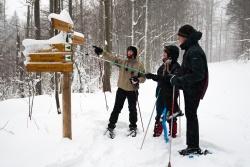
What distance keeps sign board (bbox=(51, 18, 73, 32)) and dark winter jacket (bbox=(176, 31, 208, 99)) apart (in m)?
2.11

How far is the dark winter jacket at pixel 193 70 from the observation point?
4582mm

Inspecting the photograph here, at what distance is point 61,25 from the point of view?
4957 mm

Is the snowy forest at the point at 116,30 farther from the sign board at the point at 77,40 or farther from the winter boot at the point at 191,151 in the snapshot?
the winter boot at the point at 191,151

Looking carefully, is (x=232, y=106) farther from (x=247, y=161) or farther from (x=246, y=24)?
(x=246, y=24)

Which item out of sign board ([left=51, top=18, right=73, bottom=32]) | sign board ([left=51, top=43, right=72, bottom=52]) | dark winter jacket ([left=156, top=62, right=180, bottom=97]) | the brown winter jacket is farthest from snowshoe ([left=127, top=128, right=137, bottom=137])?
sign board ([left=51, top=18, right=73, bottom=32])

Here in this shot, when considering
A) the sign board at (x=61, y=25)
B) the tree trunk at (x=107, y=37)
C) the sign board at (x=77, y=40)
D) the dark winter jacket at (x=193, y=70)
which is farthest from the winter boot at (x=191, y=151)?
the tree trunk at (x=107, y=37)

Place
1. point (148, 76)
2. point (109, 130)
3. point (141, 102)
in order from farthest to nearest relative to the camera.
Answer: point (141, 102) < point (109, 130) < point (148, 76)

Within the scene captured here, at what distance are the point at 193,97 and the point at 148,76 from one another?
95 centimetres

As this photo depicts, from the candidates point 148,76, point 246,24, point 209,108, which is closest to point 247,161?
point 148,76

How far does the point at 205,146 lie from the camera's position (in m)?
5.45

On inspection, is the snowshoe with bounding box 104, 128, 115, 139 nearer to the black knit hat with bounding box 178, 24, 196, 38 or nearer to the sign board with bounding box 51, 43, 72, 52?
the sign board with bounding box 51, 43, 72, 52

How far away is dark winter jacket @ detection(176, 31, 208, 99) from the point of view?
4582 mm

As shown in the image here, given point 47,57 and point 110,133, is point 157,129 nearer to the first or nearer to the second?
point 110,133

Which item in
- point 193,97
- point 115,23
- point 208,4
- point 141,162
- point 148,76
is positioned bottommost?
point 141,162
